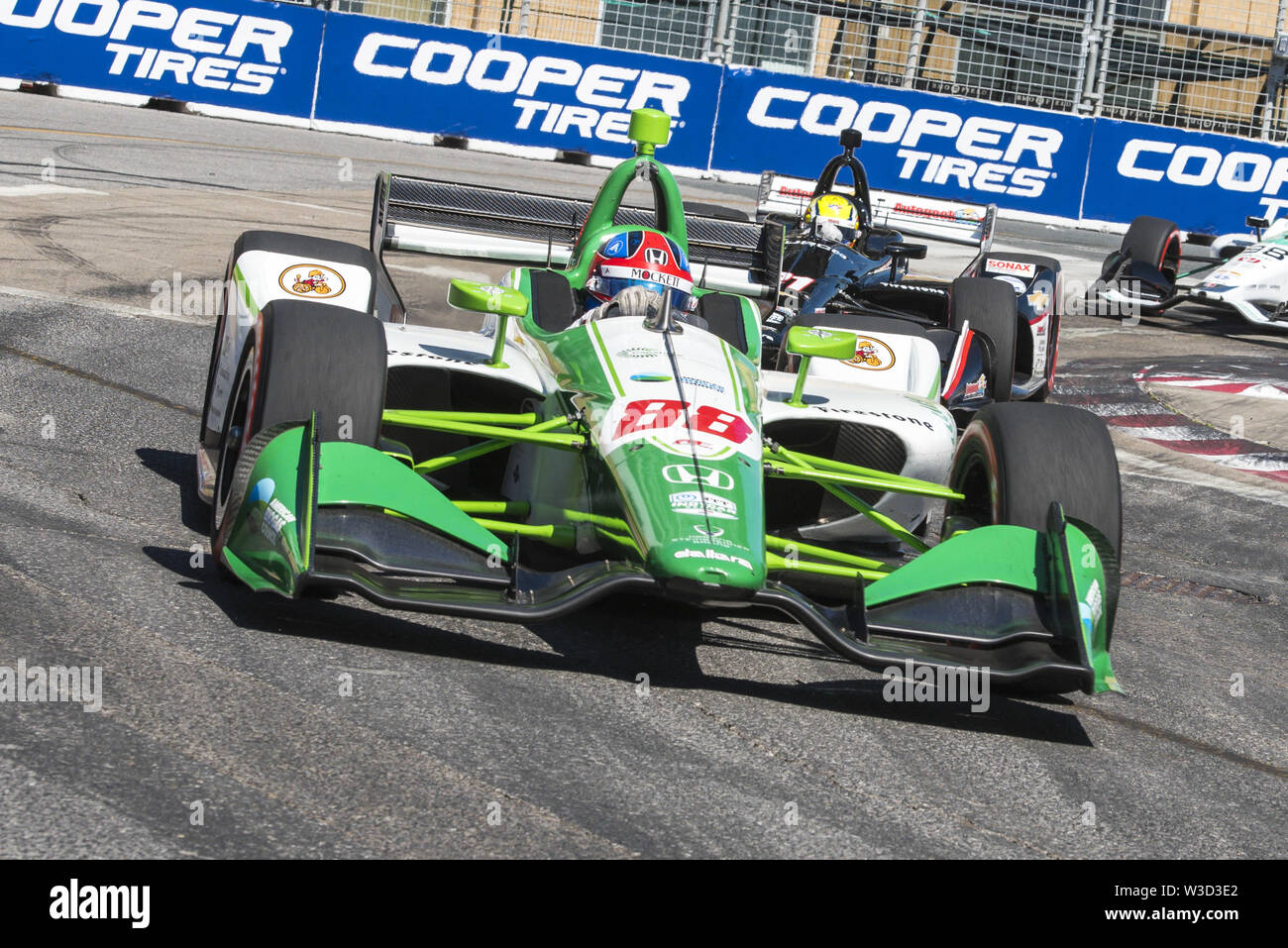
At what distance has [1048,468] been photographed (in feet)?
18.2

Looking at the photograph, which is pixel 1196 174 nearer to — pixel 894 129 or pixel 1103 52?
pixel 1103 52

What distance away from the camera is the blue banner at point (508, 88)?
67.2 ft

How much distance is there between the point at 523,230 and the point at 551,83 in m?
12.8

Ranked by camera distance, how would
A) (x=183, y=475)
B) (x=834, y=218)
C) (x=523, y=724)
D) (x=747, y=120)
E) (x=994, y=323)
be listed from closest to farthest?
(x=523, y=724), (x=183, y=475), (x=994, y=323), (x=834, y=218), (x=747, y=120)

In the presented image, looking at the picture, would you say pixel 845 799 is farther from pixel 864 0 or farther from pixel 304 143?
pixel 864 0

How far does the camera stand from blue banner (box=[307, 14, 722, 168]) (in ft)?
67.2

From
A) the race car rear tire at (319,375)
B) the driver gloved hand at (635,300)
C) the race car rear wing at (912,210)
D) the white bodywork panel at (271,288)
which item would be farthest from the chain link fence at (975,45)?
the race car rear tire at (319,375)

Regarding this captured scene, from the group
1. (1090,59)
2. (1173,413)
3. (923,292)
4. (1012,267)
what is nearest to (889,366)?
(923,292)

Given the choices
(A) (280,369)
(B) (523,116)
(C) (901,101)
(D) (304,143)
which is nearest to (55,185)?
(D) (304,143)

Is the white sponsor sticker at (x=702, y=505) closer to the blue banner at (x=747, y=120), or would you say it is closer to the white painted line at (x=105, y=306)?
the white painted line at (x=105, y=306)

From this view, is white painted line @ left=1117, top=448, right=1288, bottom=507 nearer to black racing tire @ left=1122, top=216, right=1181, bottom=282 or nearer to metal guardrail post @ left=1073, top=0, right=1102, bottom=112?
black racing tire @ left=1122, top=216, right=1181, bottom=282

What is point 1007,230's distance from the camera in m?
20.5

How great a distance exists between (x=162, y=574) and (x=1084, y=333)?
35.9 ft

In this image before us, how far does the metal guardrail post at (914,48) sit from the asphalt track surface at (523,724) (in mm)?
14799
